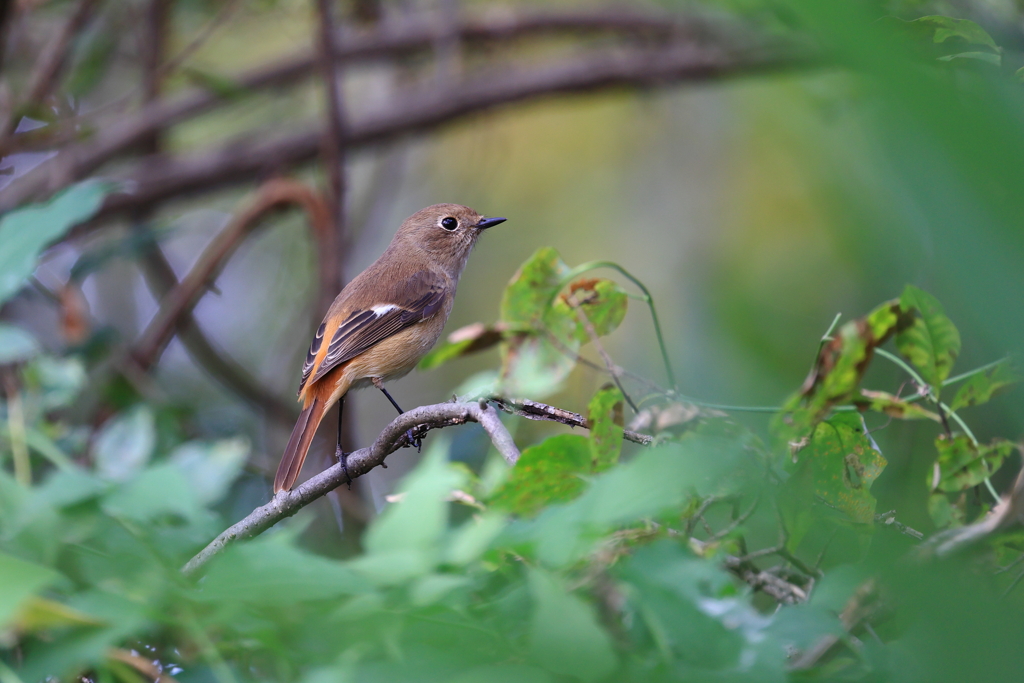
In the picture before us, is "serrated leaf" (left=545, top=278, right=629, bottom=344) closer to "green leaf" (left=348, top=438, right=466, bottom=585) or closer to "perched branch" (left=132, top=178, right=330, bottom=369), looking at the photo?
"green leaf" (left=348, top=438, right=466, bottom=585)

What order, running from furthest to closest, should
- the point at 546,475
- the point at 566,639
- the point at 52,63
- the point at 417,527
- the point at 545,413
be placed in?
the point at 52,63 → the point at 545,413 → the point at 546,475 → the point at 417,527 → the point at 566,639

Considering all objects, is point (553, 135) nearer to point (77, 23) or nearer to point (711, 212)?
point (711, 212)

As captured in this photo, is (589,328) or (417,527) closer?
(417,527)

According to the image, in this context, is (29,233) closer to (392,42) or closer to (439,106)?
(439,106)

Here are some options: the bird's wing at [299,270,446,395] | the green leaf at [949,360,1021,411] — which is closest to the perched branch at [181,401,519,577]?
the green leaf at [949,360,1021,411]

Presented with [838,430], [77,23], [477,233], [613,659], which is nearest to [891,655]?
[613,659]

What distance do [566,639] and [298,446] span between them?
109 inches

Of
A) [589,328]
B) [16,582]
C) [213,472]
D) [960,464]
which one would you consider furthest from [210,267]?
[16,582]

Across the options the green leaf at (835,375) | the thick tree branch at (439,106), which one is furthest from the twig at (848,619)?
the thick tree branch at (439,106)

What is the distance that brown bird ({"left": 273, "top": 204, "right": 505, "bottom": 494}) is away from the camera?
11.8ft

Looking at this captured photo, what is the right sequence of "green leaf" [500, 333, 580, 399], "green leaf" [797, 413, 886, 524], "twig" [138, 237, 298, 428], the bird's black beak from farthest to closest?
"twig" [138, 237, 298, 428], the bird's black beak, "green leaf" [500, 333, 580, 399], "green leaf" [797, 413, 886, 524]

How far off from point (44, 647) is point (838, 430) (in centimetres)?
120

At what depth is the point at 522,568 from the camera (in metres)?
1.01

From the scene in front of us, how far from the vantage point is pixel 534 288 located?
1935 mm
